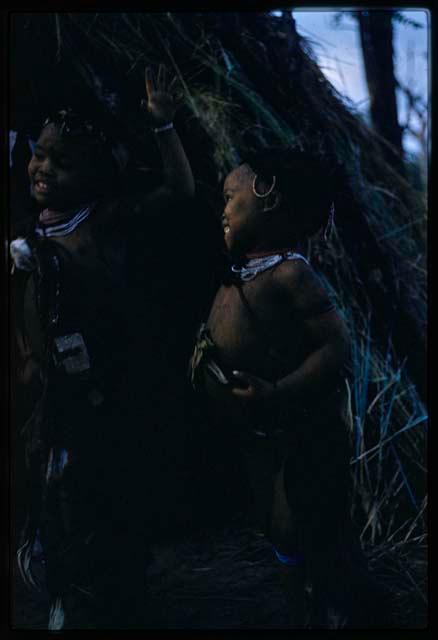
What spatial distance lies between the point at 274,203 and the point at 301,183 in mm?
110

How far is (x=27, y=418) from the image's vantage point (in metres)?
3.03

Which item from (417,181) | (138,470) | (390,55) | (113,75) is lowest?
(138,470)

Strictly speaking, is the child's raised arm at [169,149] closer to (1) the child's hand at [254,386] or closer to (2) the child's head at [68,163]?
(2) the child's head at [68,163]

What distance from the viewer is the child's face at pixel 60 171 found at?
2945mm

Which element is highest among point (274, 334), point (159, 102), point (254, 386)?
point (159, 102)

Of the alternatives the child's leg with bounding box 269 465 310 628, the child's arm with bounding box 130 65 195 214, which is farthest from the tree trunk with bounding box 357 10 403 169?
the child's leg with bounding box 269 465 310 628

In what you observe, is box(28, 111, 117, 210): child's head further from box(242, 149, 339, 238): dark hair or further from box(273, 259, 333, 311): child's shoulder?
box(273, 259, 333, 311): child's shoulder

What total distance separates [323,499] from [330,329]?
1.80ft

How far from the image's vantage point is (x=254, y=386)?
9.28 ft

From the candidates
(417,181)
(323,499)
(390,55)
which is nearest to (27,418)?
(323,499)

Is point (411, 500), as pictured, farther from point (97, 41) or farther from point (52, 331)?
point (97, 41)

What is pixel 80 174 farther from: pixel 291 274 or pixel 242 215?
pixel 291 274

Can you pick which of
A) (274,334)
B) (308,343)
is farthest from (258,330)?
(308,343)

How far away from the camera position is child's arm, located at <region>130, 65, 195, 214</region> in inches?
116
